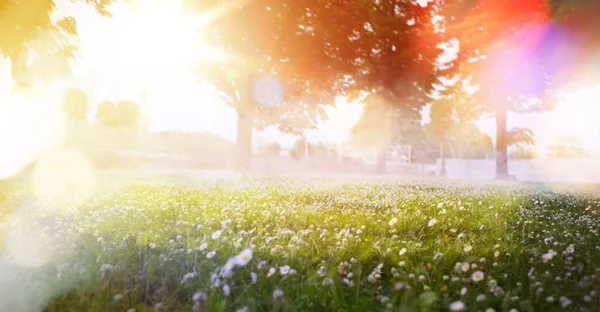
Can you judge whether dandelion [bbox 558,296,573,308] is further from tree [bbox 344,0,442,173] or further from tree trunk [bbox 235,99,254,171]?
tree trunk [bbox 235,99,254,171]

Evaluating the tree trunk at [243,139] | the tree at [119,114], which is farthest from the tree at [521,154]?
the tree at [119,114]

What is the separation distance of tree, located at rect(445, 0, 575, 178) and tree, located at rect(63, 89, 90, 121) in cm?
6871

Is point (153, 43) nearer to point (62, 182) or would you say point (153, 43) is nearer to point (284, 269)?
point (62, 182)

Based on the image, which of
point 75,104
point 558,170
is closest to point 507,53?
point 558,170

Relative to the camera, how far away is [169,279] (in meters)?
3.62

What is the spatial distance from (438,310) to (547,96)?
32504mm

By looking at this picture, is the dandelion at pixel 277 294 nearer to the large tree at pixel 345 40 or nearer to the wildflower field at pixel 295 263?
the wildflower field at pixel 295 263

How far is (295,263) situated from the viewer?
3.97 metres

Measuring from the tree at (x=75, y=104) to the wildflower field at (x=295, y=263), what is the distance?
254 ft

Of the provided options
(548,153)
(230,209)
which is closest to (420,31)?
(230,209)

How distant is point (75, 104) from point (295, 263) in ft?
272

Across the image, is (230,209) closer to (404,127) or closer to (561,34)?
(561,34)

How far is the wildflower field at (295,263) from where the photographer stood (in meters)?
3.04

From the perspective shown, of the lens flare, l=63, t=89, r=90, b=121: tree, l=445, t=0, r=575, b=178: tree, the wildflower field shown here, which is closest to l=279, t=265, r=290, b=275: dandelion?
the wildflower field
